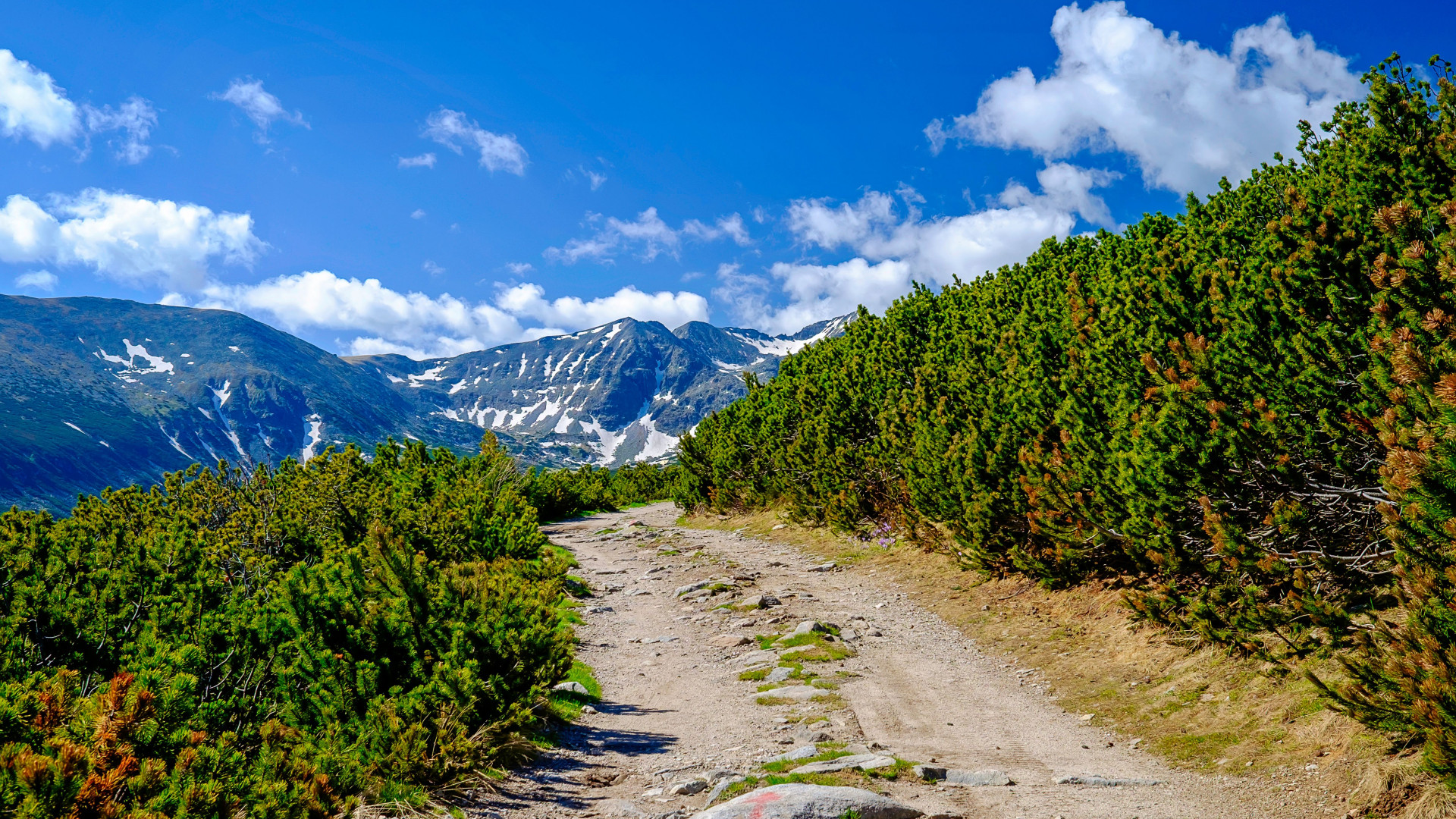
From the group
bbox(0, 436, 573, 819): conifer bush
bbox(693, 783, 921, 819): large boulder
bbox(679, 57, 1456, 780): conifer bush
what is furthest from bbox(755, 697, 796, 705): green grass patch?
bbox(679, 57, 1456, 780): conifer bush

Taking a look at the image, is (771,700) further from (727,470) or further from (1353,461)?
(727,470)

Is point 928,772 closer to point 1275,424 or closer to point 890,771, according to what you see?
point 890,771

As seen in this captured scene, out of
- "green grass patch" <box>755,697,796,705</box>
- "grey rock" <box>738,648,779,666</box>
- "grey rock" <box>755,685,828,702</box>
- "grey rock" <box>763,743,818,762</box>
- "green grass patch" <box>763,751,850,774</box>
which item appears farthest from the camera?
"grey rock" <box>738,648,779,666</box>

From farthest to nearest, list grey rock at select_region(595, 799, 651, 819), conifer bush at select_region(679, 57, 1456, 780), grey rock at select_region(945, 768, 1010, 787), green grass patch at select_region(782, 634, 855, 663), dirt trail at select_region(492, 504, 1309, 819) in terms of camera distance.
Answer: green grass patch at select_region(782, 634, 855, 663) → grey rock at select_region(945, 768, 1010, 787) → dirt trail at select_region(492, 504, 1309, 819) → grey rock at select_region(595, 799, 651, 819) → conifer bush at select_region(679, 57, 1456, 780)

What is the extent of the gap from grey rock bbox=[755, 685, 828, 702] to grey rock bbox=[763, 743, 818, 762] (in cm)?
231

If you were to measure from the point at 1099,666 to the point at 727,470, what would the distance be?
3196 cm

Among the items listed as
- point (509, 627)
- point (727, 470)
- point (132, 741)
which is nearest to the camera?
point (132, 741)

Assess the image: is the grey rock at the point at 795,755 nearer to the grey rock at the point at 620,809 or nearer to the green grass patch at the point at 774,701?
the grey rock at the point at 620,809

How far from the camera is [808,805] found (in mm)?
5746

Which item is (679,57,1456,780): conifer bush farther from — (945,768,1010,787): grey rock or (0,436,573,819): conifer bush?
(0,436,573,819): conifer bush

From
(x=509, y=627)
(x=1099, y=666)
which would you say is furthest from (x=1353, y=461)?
(x=509, y=627)

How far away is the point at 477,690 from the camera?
760 centimetres

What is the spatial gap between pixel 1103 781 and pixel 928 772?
164 centimetres

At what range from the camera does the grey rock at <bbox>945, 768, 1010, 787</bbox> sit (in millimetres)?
6992
